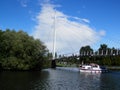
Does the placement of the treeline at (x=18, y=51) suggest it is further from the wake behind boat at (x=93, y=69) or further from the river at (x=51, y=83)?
the wake behind boat at (x=93, y=69)

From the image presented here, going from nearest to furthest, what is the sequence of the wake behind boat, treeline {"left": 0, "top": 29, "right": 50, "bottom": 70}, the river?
the river < treeline {"left": 0, "top": 29, "right": 50, "bottom": 70} < the wake behind boat

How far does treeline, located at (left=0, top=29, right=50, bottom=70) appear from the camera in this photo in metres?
103

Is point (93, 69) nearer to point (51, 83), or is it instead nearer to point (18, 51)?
point (18, 51)

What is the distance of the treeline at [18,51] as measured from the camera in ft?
337

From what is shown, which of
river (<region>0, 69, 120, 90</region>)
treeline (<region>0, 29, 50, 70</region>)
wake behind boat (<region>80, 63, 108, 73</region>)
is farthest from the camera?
wake behind boat (<region>80, 63, 108, 73</region>)

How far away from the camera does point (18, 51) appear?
10425 cm

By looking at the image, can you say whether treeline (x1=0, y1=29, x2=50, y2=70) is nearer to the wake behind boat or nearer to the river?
the river

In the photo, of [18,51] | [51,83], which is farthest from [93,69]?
[51,83]

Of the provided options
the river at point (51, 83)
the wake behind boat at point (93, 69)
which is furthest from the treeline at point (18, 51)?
the wake behind boat at point (93, 69)

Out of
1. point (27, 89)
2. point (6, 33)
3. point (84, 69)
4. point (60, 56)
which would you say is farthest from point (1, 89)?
point (60, 56)

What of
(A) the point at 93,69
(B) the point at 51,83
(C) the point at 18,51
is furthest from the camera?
(A) the point at 93,69

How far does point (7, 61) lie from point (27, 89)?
165 feet

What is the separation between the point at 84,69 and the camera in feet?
459

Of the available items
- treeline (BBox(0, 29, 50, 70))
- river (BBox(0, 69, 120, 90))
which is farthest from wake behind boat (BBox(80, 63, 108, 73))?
river (BBox(0, 69, 120, 90))
